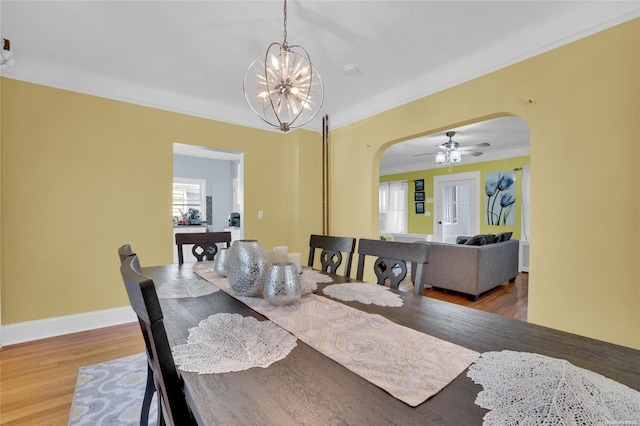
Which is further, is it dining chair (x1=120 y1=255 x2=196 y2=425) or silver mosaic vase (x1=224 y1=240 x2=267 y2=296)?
silver mosaic vase (x1=224 y1=240 x2=267 y2=296)

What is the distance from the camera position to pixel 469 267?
370 centimetres

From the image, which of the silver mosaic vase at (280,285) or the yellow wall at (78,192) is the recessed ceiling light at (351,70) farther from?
the silver mosaic vase at (280,285)

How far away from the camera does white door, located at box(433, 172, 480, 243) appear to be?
6211 mm

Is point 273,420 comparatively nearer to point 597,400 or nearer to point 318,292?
point 597,400

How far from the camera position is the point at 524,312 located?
3281 mm

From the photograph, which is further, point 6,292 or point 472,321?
point 6,292

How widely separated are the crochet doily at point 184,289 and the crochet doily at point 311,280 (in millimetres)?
439

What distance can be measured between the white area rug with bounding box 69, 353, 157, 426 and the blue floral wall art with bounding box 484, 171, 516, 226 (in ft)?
20.7

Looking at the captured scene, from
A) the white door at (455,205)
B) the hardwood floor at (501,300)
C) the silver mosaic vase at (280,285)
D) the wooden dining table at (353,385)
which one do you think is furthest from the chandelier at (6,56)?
the white door at (455,205)

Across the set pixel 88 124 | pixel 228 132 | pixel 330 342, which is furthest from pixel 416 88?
pixel 88 124

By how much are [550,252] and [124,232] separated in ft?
12.4

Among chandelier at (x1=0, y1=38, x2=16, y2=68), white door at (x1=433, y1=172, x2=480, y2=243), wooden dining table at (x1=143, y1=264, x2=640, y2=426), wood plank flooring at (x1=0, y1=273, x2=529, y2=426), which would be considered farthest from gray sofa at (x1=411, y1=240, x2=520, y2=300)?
chandelier at (x1=0, y1=38, x2=16, y2=68)

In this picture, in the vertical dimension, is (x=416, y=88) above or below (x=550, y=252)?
above

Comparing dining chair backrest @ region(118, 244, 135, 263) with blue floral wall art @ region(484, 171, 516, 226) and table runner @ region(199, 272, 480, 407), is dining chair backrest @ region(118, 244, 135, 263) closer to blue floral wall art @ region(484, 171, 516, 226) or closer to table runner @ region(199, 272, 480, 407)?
table runner @ region(199, 272, 480, 407)
